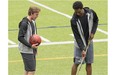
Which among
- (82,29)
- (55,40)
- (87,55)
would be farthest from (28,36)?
(55,40)

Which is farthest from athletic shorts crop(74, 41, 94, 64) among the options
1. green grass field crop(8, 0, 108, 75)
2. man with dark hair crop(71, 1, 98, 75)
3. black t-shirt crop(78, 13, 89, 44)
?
green grass field crop(8, 0, 108, 75)

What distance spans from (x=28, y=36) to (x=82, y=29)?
4.83ft

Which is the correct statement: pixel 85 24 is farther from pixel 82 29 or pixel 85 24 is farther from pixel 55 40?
pixel 55 40

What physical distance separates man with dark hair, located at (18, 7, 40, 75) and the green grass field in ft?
7.01

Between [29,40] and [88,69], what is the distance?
1.85 meters

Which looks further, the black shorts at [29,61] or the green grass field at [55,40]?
the green grass field at [55,40]

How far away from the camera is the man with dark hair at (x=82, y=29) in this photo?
15188 mm

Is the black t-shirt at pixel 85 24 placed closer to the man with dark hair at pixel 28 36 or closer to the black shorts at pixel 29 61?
the man with dark hair at pixel 28 36

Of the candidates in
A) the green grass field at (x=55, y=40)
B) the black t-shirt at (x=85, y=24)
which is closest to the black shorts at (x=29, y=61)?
the black t-shirt at (x=85, y=24)

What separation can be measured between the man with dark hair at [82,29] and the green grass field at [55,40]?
4.30 feet

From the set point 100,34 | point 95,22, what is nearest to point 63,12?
point 100,34

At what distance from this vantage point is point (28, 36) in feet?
47.6

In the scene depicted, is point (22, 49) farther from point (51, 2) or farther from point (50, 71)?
point (51, 2)

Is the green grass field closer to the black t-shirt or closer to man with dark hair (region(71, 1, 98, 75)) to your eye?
man with dark hair (region(71, 1, 98, 75))
